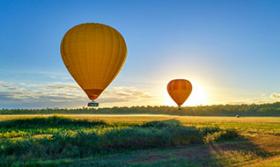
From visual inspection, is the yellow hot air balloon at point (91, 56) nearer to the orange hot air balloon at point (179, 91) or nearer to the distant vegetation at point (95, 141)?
the distant vegetation at point (95, 141)

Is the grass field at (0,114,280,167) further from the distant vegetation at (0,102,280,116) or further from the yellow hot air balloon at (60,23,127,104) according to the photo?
the distant vegetation at (0,102,280,116)

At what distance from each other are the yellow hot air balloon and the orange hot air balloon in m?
28.4

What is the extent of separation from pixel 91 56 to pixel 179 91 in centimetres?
2997

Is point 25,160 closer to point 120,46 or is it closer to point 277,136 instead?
point 120,46

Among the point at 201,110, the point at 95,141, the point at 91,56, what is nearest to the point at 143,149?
the point at 95,141

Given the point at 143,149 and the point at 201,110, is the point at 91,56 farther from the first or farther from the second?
the point at 201,110

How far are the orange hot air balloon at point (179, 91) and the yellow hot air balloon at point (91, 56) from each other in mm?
28382

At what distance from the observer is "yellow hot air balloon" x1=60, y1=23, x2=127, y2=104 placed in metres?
41.5

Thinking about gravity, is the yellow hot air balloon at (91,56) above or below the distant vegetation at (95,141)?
above

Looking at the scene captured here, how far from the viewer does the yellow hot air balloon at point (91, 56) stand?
1633 inches

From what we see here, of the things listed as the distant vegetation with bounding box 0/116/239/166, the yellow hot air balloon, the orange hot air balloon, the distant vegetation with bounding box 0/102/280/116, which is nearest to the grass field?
the distant vegetation with bounding box 0/116/239/166

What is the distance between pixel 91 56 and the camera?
41.5 metres

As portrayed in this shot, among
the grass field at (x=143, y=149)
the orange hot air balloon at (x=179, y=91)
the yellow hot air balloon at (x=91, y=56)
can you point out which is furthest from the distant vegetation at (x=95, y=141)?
the orange hot air balloon at (x=179, y=91)

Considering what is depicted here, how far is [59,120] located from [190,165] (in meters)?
45.6
